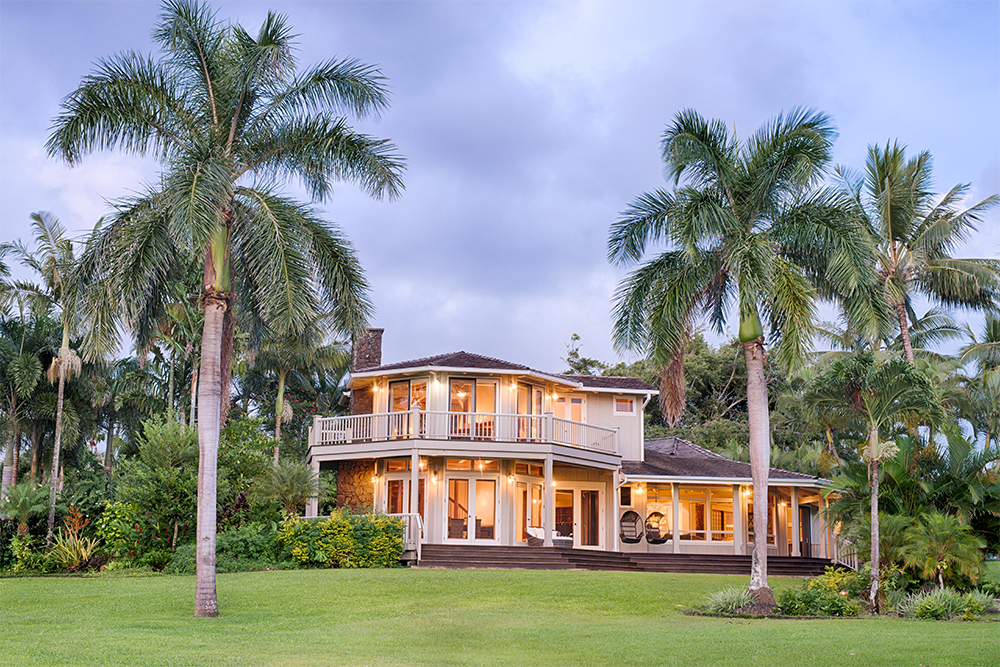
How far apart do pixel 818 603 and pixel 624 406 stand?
50.1 ft

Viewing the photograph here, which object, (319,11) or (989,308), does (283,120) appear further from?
(989,308)

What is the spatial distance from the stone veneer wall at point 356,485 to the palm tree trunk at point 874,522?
51.1ft

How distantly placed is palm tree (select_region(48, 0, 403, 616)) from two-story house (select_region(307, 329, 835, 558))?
1023 centimetres

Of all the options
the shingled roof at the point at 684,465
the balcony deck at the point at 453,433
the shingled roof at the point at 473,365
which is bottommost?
the shingled roof at the point at 684,465

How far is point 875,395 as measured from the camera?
1608 cm

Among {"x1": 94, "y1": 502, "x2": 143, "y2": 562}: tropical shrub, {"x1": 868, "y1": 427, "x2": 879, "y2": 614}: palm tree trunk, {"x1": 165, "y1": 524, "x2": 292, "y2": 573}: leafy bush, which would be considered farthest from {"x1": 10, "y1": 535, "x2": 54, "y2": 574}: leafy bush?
{"x1": 868, "y1": 427, "x2": 879, "y2": 614}: palm tree trunk

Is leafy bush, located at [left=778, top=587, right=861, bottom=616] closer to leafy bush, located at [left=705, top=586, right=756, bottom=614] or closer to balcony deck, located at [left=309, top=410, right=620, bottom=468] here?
leafy bush, located at [left=705, top=586, right=756, bottom=614]

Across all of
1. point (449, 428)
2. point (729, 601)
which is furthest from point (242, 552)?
point (729, 601)

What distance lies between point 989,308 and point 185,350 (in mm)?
26918

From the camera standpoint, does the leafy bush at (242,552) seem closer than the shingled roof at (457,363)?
Yes

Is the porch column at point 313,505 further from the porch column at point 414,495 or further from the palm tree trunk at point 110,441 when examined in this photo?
the palm tree trunk at point 110,441

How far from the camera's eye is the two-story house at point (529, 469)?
1026 inches

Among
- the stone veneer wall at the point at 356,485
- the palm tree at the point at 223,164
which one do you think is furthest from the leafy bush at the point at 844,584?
the stone veneer wall at the point at 356,485

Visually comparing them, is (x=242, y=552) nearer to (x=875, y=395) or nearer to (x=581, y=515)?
(x=581, y=515)
